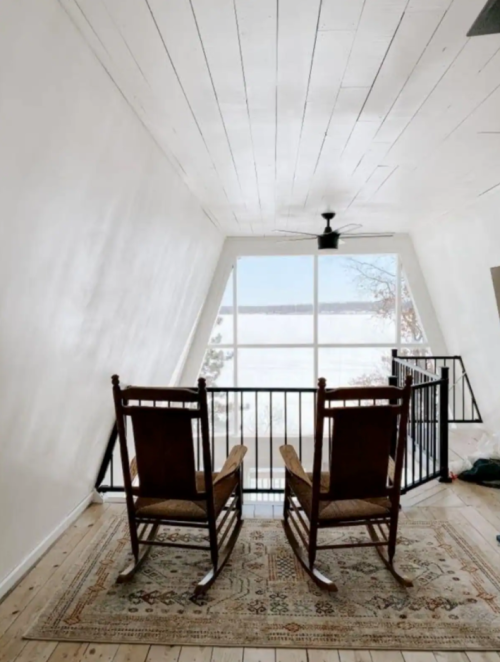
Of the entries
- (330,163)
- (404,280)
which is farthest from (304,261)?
(330,163)

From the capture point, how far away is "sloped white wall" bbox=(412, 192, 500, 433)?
4.38 meters

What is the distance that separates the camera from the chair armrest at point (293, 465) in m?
2.60

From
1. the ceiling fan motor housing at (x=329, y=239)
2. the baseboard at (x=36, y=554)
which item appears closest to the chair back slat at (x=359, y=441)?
the baseboard at (x=36, y=554)

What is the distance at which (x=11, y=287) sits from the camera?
1.77 m

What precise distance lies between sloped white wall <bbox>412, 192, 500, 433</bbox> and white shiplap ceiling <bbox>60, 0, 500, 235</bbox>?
0.72 meters

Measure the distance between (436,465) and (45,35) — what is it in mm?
4403

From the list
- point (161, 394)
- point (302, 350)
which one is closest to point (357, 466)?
point (161, 394)

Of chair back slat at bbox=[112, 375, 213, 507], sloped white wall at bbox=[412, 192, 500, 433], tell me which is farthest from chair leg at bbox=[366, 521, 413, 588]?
sloped white wall at bbox=[412, 192, 500, 433]

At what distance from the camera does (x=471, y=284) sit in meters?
5.08

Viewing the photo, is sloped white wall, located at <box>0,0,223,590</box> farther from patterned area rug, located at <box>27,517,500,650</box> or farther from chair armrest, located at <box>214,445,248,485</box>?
chair armrest, located at <box>214,445,248,485</box>

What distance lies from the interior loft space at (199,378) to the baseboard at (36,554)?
0.04 feet

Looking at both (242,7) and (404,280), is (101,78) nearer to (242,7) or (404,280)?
(242,7)

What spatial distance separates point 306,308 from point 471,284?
2825 millimetres

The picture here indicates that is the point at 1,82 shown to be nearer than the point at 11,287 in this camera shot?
Yes
